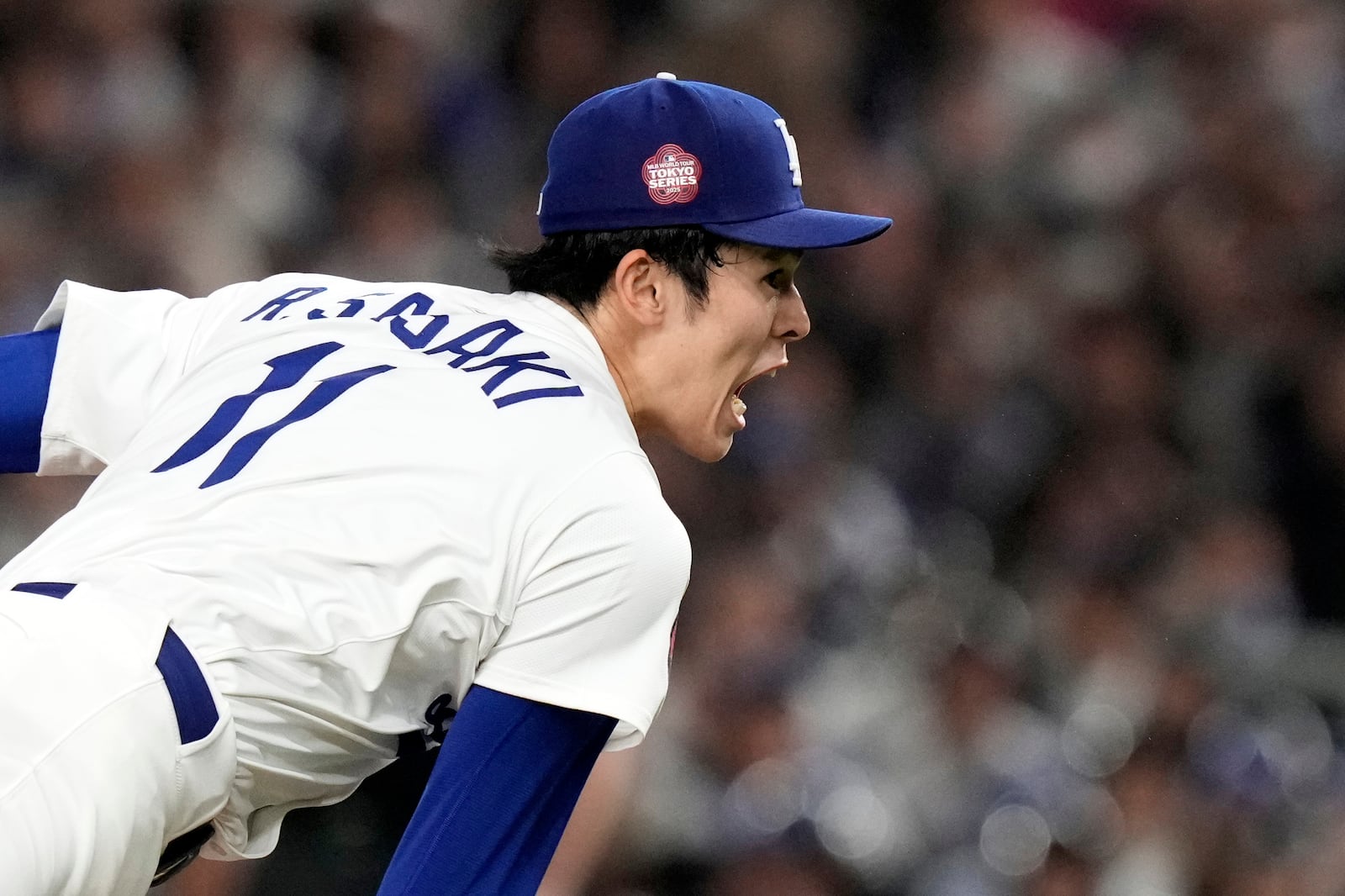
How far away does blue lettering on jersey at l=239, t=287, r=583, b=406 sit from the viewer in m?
1.61

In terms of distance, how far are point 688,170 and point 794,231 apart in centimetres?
16

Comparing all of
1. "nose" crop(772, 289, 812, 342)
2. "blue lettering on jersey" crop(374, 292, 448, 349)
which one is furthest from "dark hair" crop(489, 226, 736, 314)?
"blue lettering on jersey" crop(374, 292, 448, 349)

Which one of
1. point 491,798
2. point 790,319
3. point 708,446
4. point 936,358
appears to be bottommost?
point 936,358

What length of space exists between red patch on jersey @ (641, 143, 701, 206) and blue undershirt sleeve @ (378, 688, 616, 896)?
70 cm

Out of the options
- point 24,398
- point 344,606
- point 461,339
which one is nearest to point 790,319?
point 461,339

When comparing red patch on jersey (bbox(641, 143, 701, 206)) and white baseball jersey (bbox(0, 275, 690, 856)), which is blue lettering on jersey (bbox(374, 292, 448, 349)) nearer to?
white baseball jersey (bbox(0, 275, 690, 856))

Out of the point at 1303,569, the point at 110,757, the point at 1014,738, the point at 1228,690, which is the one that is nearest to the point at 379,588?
the point at 110,757

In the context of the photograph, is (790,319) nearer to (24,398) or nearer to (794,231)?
(794,231)

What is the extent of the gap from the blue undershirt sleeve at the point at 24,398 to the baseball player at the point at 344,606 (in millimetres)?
165

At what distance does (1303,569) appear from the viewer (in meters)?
3.99

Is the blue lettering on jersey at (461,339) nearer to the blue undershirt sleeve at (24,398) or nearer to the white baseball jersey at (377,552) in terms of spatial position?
the white baseball jersey at (377,552)

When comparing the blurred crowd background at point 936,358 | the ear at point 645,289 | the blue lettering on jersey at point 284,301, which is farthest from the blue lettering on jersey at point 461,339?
the blurred crowd background at point 936,358

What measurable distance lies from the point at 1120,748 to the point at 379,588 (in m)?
2.80

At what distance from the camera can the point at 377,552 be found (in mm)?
1460
